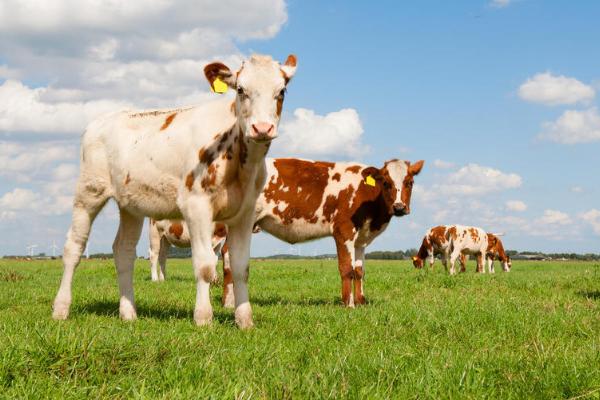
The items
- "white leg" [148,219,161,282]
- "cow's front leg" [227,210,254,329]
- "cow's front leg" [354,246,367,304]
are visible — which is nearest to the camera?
"cow's front leg" [227,210,254,329]

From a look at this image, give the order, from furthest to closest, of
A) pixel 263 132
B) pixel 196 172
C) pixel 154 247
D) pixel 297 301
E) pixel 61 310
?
pixel 154 247
pixel 297 301
pixel 61 310
pixel 196 172
pixel 263 132

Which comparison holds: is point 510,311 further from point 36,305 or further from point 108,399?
point 36,305

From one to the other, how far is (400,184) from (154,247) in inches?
382

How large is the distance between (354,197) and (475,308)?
146 inches

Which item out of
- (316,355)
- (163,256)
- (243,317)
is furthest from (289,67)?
(163,256)

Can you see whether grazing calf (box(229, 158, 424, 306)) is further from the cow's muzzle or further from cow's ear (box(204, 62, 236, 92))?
the cow's muzzle

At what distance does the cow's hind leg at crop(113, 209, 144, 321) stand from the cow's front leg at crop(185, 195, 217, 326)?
1657 millimetres

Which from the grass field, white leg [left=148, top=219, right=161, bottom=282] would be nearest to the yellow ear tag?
the grass field

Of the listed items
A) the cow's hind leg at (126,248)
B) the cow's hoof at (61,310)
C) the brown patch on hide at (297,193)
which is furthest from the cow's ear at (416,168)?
the cow's hoof at (61,310)

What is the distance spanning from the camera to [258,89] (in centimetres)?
655

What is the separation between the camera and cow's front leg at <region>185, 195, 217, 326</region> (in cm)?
686

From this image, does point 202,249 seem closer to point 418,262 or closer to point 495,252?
point 418,262

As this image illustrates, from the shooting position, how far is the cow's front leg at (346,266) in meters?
10.4

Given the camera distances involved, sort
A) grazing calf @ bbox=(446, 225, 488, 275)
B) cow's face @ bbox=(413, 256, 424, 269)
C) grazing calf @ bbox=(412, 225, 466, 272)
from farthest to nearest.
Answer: cow's face @ bbox=(413, 256, 424, 269)
grazing calf @ bbox=(412, 225, 466, 272)
grazing calf @ bbox=(446, 225, 488, 275)
